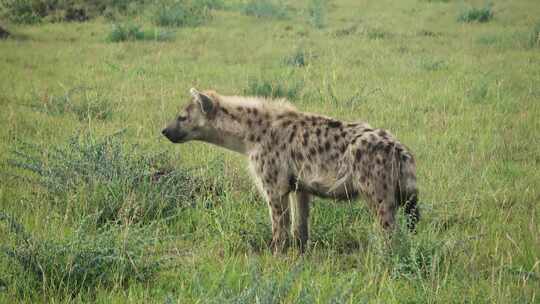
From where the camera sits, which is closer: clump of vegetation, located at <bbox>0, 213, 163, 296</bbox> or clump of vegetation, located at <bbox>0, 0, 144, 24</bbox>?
clump of vegetation, located at <bbox>0, 213, 163, 296</bbox>

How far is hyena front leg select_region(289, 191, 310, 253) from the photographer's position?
4.63 meters

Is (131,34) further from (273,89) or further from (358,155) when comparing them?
(358,155)

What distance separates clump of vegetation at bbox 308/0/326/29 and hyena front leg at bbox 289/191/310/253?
32.1ft

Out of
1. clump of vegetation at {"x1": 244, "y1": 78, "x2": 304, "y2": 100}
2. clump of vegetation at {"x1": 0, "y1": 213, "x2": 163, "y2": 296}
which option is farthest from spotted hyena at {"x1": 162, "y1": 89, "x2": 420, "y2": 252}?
clump of vegetation at {"x1": 244, "y1": 78, "x2": 304, "y2": 100}

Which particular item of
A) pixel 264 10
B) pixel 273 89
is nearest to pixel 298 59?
pixel 273 89

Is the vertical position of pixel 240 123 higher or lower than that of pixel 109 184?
higher

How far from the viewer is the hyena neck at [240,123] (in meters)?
4.93

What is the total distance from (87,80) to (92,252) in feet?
19.8

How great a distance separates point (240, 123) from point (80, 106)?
3383 mm

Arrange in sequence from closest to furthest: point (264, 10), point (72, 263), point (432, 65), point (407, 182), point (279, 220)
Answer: point (72, 263)
point (407, 182)
point (279, 220)
point (432, 65)
point (264, 10)

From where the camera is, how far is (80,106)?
780 centimetres

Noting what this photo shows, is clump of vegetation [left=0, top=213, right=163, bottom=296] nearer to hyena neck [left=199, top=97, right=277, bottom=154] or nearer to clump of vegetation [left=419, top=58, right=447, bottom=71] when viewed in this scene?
hyena neck [left=199, top=97, right=277, bottom=154]

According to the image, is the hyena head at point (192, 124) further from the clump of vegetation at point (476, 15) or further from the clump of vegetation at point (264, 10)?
the clump of vegetation at point (476, 15)

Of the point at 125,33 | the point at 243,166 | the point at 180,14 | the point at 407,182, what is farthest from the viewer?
the point at 180,14
